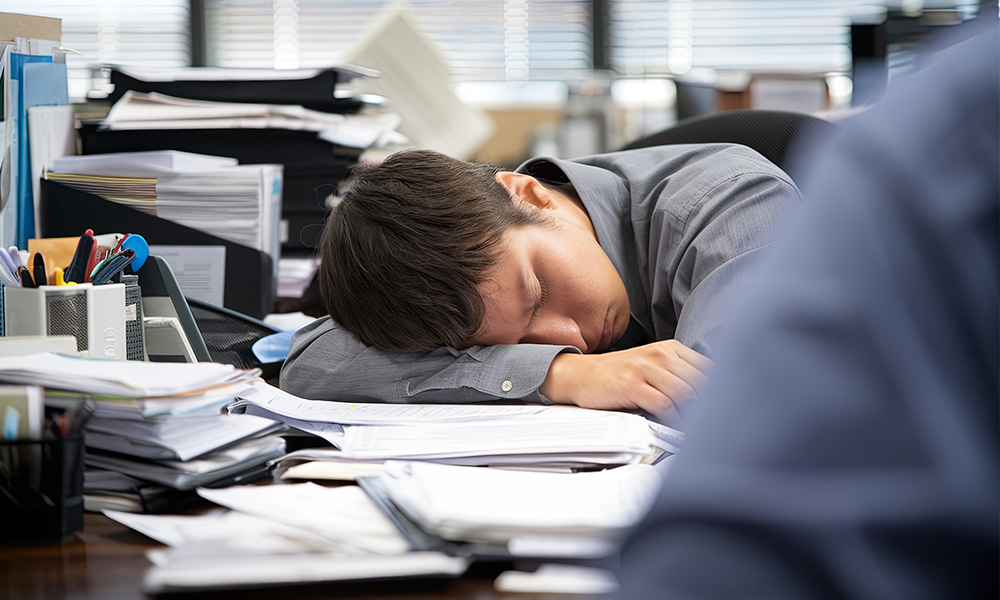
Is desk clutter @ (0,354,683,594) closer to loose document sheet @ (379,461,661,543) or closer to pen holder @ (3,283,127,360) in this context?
loose document sheet @ (379,461,661,543)

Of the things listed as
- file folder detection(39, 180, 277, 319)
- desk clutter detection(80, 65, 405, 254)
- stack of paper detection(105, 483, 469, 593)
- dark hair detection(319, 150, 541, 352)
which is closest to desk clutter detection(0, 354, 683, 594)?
stack of paper detection(105, 483, 469, 593)

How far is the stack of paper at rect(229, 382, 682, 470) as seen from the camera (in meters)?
0.66

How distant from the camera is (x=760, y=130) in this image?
4.26ft

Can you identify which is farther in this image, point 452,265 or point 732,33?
point 732,33

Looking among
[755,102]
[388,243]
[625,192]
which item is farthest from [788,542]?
[755,102]

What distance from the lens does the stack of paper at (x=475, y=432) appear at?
2.17ft

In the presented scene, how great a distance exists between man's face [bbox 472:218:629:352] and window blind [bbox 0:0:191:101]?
439 cm

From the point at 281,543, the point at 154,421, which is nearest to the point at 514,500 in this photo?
the point at 281,543

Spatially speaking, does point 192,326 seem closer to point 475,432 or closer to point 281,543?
point 475,432

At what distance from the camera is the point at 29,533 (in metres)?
0.53

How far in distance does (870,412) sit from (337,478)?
489mm

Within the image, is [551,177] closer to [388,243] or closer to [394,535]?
[388,243]

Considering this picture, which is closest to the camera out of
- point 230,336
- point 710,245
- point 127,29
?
point 710,245

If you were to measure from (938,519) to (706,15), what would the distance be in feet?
17.2
